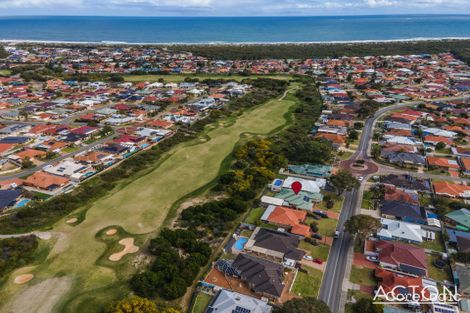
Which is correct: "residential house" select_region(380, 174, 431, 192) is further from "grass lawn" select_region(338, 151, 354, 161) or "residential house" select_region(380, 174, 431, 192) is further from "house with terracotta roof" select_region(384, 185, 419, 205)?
"grass lawn" select_region(338, 151, 354, 161)

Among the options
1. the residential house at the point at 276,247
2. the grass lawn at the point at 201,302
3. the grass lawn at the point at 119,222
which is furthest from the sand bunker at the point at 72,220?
the residential house at the point at 276,247

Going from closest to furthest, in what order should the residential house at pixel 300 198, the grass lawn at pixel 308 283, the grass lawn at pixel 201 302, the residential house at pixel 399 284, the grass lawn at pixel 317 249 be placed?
the grass lawn at pixel 201 302, the residential house at pixel 399 284, the grass lawn at pixel 308 283, the grass lawn at pixel 317 249, the residential house at pixel 300 198

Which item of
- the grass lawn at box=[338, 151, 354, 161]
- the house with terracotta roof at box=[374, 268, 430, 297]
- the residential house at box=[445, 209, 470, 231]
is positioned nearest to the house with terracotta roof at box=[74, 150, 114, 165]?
the grass lawn at box=[338, 151, 354, 161]

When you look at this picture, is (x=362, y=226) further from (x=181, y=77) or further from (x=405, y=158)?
(x=181, y=77)

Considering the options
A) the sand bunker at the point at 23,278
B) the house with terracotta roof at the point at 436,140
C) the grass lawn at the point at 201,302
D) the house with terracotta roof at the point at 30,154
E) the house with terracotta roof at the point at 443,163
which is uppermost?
the house with terracotta roof at the point at 436,140

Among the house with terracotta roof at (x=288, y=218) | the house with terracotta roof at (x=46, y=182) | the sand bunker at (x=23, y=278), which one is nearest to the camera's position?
the sand bunker at (x=23, y=278)

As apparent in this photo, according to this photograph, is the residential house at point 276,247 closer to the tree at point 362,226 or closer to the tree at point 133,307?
the tree at point 362,226

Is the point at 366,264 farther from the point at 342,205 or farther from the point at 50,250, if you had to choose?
the point at 50,250

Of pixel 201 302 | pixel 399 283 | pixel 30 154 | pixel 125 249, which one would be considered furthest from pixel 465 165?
pixel 30 154
